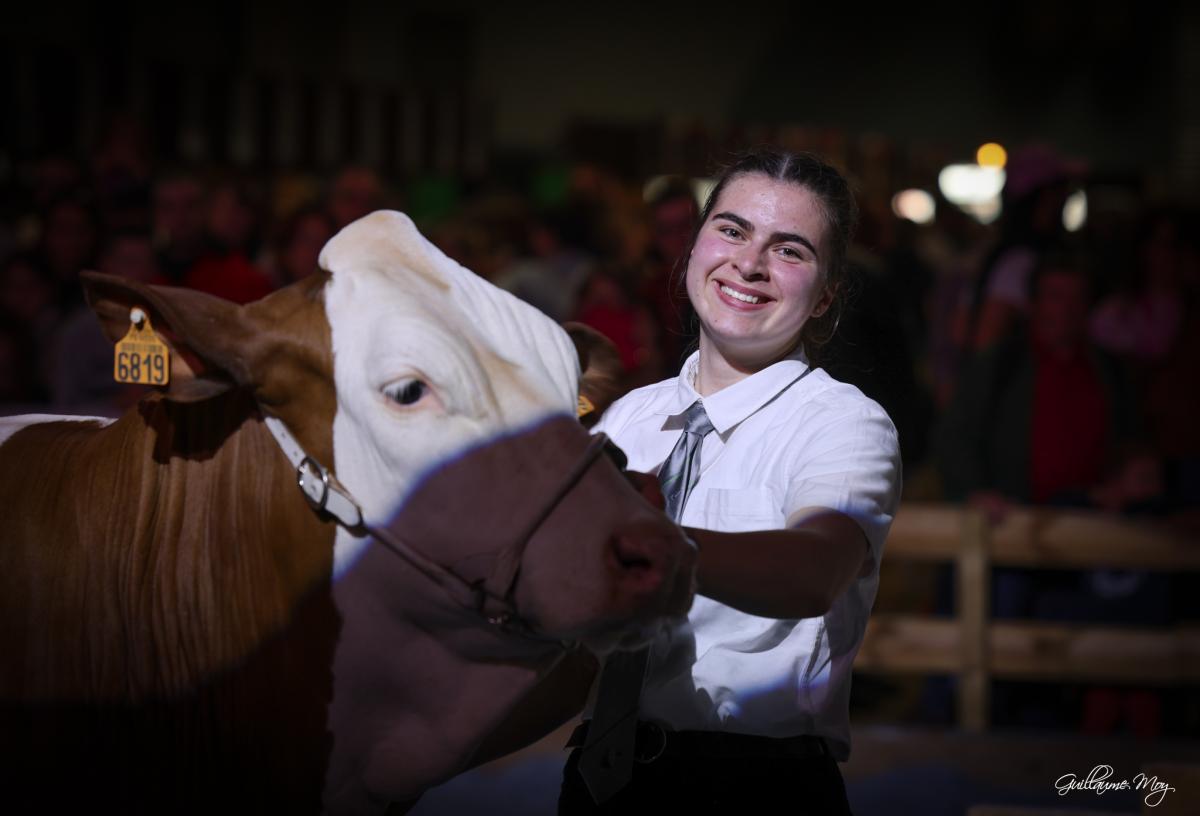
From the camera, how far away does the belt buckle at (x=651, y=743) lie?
178cm

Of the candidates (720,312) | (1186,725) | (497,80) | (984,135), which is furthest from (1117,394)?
(984,135)

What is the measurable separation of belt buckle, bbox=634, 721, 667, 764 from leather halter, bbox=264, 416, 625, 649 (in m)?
0.26

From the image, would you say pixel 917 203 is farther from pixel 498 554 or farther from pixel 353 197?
pixel 498 554

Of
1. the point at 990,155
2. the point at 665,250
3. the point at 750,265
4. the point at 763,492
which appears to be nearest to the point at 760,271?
the point at 750,265

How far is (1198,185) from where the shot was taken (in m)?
11.9

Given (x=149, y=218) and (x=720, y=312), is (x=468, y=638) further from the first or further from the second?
(x=149, y=218)

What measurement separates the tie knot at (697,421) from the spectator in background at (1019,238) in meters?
2.88

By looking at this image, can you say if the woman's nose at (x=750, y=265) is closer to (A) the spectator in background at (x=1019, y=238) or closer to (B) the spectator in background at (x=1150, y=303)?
(A) the spectator in background at (x=1019, y=238)

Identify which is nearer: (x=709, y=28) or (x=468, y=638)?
(x=468, y=638)

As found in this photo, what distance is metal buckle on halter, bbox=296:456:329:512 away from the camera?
1640mm

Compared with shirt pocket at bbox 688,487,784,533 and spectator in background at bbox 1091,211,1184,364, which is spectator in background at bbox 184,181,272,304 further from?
spectator in background at bbox 1091,211,1184,364

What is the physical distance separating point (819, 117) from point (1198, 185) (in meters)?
3.56

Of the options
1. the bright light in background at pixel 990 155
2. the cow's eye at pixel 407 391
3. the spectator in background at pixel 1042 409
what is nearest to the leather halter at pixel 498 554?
the cow's eye at pixel 407 391

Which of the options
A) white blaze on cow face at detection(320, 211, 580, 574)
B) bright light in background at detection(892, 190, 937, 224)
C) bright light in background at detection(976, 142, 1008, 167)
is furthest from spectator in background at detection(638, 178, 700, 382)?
bright light in background at detection(976, 142, 1008, 167)
